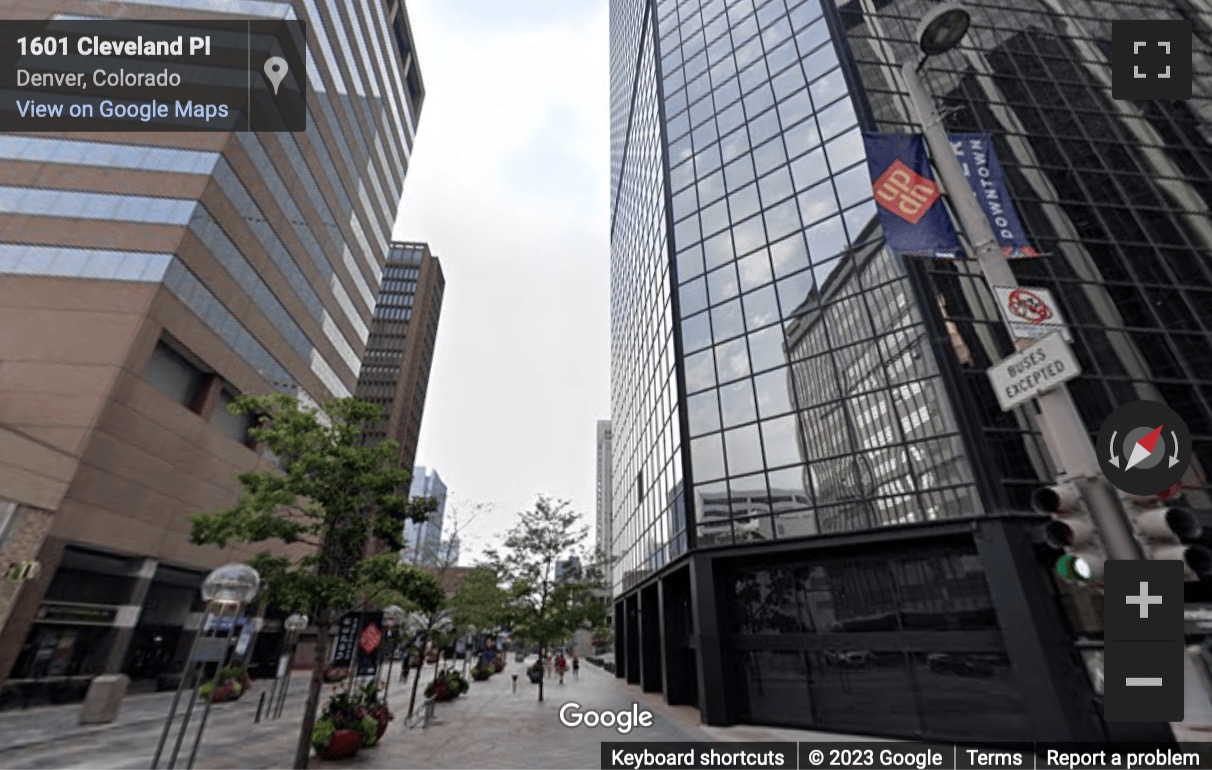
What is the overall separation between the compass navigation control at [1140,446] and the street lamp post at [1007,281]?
236mm

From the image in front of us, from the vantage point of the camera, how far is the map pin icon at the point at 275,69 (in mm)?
33372

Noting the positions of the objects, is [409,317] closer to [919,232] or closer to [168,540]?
[168,540]

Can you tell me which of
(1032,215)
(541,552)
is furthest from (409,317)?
(1032,215)

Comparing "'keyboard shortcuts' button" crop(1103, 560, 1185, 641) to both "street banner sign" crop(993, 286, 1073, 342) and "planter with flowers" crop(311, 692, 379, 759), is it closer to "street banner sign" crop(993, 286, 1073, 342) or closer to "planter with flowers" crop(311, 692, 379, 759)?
"street banner sign" crop(993, 286, 1073, 342)

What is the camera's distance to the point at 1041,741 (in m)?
12.9

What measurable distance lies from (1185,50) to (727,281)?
51.2ft

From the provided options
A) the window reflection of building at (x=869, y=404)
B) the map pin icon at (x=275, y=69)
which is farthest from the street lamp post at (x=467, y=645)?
the map pin icon at (x=275, y=69)

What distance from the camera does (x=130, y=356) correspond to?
23156 millimetres

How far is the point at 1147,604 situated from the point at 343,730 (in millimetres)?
15403

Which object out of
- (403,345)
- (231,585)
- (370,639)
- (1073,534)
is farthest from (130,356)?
(403,345)

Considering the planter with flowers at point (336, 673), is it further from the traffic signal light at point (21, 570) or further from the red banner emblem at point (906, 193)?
the red banner emblem at point (906, 193)

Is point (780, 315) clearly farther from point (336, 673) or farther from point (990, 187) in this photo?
point (336, 673)

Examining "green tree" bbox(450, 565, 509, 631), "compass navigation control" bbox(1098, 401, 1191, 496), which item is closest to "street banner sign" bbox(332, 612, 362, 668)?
"green tree" bbox(450, 565, 509, 631)

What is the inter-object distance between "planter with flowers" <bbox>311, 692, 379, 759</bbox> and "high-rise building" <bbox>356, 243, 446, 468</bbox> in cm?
8476
